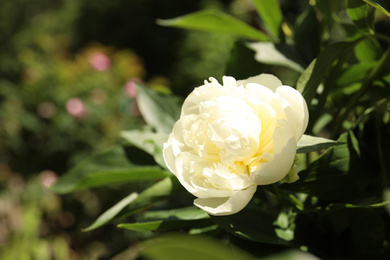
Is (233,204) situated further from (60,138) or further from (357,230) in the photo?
(60,138)

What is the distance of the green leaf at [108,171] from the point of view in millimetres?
532

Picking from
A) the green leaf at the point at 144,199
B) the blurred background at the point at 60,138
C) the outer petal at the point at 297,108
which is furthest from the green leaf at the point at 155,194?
the blurred background at the point at 60,138

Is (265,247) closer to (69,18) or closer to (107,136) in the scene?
(107,136)

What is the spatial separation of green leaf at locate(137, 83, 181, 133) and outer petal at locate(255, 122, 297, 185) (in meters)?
0.29

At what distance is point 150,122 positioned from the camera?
608mm

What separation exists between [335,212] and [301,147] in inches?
5.3

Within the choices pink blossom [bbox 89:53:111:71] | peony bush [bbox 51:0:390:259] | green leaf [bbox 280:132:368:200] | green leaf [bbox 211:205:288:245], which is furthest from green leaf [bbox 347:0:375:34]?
pink blossom [bbox 89:53:111:71]

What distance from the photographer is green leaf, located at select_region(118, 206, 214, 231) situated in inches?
16.0

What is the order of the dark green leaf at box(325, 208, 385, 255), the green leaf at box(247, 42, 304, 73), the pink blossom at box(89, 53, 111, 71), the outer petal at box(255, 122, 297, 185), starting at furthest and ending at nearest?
the pink blossom at box(89, 53, 111, 71)
the green leaf at box(247, 42, 304, 73)
the dark green leaf at box(325, 208, 385, 255)
the outer petal at box(255, 122, 297, 185)

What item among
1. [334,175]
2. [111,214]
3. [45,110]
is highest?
[334,175]

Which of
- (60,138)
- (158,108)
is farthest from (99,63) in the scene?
(158,108)

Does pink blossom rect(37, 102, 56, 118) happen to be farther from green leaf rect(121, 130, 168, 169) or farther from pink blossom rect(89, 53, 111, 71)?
green leaf rect(121, 130, 168, 169)

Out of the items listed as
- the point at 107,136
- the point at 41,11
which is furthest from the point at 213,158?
the point at 41,11

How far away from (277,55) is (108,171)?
0.90 feet
